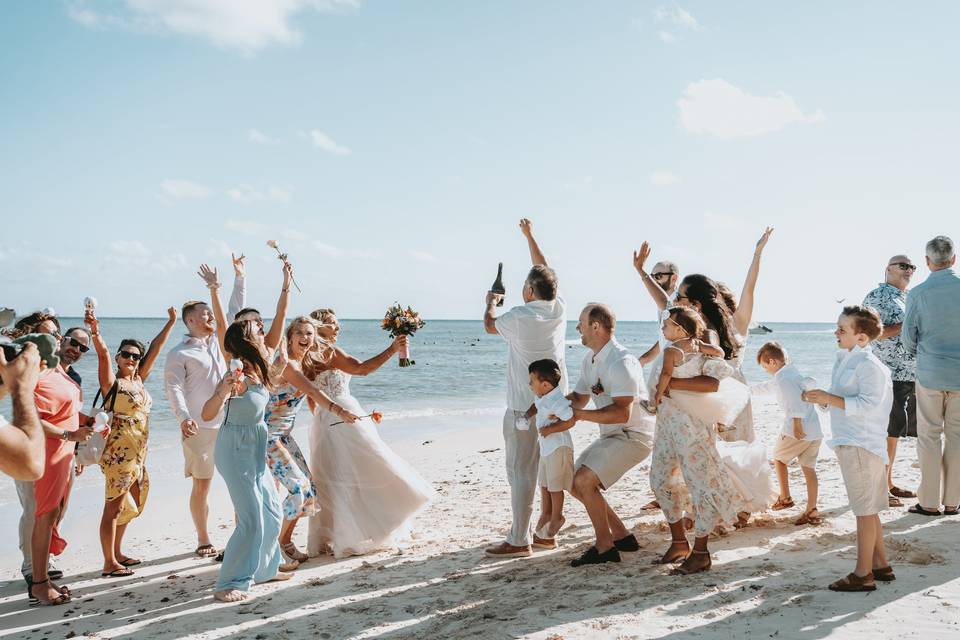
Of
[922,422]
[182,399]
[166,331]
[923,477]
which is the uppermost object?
[166,331]

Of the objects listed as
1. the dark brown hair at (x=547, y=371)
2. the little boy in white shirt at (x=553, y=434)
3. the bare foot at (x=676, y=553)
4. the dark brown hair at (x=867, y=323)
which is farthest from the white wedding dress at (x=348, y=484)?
the dark brown hair at (x=867, y=323)

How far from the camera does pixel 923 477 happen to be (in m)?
6.44

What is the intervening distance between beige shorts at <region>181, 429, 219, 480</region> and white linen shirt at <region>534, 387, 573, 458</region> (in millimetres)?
2796

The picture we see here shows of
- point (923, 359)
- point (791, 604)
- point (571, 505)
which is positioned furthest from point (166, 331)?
point (923, 359)

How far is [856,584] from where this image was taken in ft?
14.8

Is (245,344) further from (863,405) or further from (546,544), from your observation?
(863,405)

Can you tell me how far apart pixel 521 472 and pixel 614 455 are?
806 mm

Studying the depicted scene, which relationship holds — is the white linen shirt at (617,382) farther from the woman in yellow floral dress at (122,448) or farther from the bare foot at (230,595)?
the woman in yellow floral dress at (122,448)

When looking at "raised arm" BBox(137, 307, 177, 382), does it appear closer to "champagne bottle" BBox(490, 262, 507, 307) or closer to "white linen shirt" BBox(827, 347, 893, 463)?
"champagne bottle" BBox(490, 262, 507, 307)

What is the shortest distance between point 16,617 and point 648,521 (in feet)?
16.3

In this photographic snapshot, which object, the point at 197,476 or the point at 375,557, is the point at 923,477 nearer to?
the point at 375,557

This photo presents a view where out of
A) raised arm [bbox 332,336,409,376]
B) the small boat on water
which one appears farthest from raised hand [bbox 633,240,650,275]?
raised arm [bbox 332,336,409,376]

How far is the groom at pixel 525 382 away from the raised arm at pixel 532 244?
0.63 m

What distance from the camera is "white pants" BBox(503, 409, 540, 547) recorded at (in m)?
5.85
